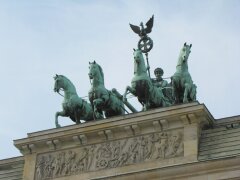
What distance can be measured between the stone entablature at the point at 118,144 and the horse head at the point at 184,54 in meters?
1.93

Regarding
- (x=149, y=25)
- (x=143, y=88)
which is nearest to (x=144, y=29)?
(x=149, y=25)

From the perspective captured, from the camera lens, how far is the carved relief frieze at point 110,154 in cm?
2631

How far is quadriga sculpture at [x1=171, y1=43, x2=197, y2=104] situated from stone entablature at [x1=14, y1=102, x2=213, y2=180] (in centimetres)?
114

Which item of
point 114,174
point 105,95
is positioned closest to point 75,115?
point 105,95

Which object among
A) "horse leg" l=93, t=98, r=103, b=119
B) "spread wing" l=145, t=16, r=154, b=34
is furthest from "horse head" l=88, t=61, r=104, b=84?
"spread wing" l=145, t=16, r=154, b=34

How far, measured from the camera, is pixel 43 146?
28.2 meters

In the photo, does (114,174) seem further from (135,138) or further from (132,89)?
(132,89)

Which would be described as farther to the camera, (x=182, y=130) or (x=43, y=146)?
(x=43, y=146)

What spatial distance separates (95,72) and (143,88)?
6.19ft

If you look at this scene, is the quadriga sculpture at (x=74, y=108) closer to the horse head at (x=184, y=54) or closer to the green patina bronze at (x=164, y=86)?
the green patina bronze at (x=164, y=86)

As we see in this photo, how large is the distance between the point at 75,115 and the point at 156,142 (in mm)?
3522

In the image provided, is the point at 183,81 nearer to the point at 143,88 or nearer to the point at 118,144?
the point at 143,88

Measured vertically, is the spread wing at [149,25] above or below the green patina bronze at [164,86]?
above

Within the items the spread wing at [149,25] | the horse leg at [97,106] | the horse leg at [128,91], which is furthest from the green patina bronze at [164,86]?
the horse leg at [97,106]
